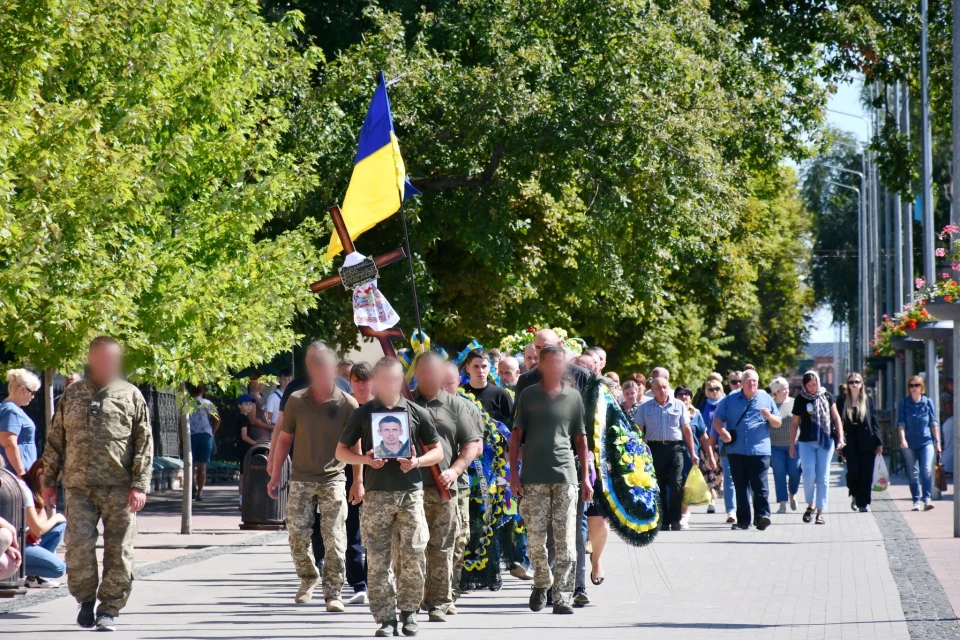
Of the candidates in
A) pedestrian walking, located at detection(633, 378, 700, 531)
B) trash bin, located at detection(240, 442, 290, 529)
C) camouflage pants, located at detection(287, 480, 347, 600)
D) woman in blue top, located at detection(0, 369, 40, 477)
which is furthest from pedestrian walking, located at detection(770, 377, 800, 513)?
woman in blue top, located at detection(0, 369, 40, 477)

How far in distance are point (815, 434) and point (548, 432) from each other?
9100 millimetres

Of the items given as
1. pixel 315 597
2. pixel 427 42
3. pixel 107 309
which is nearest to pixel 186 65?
pixel 107 309

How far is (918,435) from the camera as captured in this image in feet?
66.8

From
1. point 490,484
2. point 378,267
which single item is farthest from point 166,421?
point 490,484

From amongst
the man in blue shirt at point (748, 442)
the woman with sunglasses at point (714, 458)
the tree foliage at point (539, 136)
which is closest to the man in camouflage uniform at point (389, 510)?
the man in blue shirt at point (748, 442)

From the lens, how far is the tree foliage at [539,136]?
22.2 m

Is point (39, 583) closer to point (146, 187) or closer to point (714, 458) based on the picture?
point (146, 187)

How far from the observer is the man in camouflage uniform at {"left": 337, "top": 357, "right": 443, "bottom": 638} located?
916cm

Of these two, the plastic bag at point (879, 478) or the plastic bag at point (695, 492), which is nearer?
the plastic bag at point (695, 492)

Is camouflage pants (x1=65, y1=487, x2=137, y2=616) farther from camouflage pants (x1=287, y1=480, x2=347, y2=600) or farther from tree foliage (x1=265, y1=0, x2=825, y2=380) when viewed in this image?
tree foliage (x1=265, y1=0, x2=825, y2=380)

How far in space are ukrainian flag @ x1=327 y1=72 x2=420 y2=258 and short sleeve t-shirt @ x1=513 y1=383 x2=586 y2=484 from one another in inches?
131

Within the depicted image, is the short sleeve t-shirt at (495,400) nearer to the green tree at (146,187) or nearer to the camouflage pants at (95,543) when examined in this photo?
the camouflage pants at (95,543)

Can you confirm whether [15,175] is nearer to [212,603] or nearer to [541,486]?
[212,603]

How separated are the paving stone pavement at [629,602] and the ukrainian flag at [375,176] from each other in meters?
3.28
